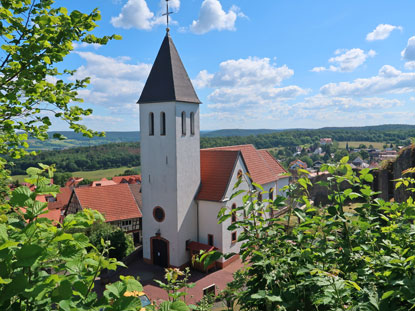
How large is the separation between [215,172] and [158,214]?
4.64 m

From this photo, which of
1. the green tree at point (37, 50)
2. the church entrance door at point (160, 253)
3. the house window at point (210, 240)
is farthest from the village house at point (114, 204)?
the green tree at point (37, 50)

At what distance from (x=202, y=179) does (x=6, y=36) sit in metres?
16.3

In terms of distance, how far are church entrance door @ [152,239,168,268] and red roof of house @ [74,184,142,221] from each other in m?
9.80

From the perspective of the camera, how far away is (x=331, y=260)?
229 centimetres

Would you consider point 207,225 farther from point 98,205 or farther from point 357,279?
point 357,279

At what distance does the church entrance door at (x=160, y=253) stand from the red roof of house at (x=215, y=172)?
3656 mm

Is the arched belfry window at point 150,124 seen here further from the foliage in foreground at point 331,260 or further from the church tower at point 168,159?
the foliage in foreground at point 331,260

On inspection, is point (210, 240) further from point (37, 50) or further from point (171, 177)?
point (37, 50)

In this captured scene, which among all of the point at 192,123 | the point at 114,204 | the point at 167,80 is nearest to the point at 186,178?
the point at 192,123

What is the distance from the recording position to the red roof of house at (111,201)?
2712cm

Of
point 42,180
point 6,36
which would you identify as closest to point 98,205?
point 6,36

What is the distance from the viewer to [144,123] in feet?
60.4

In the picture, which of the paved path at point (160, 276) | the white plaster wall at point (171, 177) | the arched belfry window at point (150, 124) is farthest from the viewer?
the arched belfry window at point (150, 124)

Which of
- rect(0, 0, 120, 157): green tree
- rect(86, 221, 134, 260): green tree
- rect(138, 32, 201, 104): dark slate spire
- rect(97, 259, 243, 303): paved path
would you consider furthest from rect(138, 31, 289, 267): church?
rect(0, 0, 120, 157): green tree
